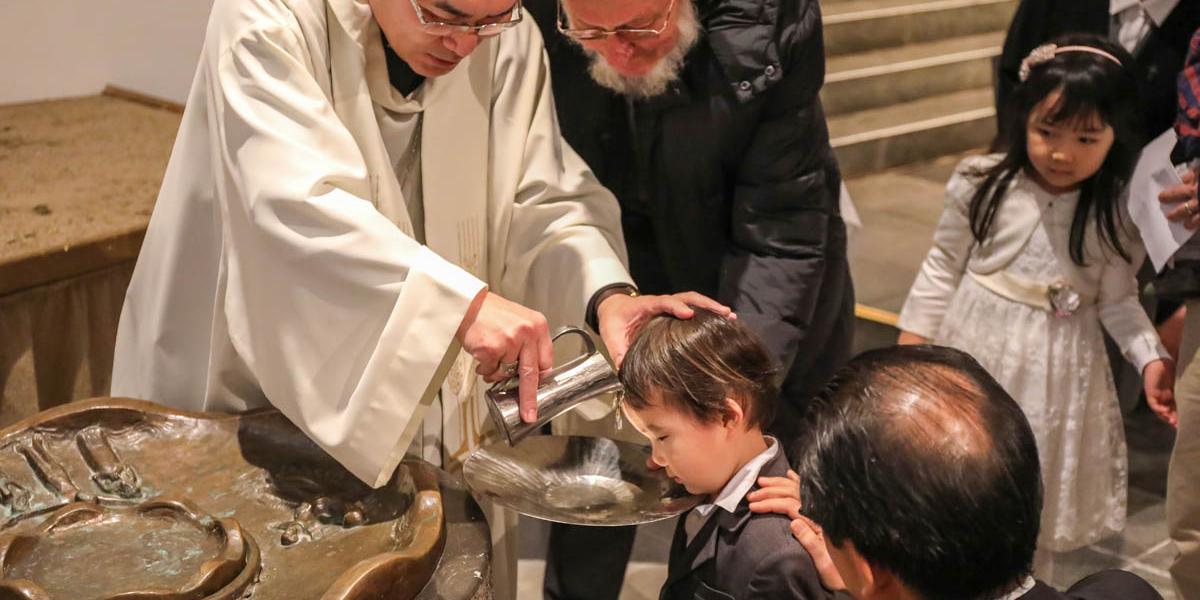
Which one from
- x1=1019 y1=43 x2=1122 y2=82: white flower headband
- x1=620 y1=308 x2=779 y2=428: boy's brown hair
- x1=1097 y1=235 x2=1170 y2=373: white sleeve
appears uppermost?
x1=1019 y1=43 x2=1122 y2=82: white flower headband

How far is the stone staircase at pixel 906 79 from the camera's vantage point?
6.14 m

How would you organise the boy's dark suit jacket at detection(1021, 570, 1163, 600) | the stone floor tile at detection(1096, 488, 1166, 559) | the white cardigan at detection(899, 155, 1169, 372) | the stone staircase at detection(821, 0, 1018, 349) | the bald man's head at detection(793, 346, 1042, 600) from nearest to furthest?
the bald man's head at detection(793, 346, 1042, 600) → the boy's dark suit jacket at detection(1021, 570, 1163, 600) → the white cardigan at detection(899, 155, 1169, 372) → the stone floor tile at detection(1096, 488, 1166, 559) → the stone staircase at detection(821, 0, 1018, 349)

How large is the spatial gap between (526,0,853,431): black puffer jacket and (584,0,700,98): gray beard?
43 mm

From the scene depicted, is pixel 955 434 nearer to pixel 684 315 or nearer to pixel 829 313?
pixel 684 315

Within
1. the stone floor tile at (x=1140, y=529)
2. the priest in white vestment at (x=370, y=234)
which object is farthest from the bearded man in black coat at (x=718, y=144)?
the stone floor tile at (x=1140, y=529)

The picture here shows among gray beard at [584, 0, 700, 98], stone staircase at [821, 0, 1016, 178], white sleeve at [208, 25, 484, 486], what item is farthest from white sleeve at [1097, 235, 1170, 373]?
stone staircase at [821, 0, 1016, 178]

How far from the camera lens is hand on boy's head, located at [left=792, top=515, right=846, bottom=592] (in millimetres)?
1950

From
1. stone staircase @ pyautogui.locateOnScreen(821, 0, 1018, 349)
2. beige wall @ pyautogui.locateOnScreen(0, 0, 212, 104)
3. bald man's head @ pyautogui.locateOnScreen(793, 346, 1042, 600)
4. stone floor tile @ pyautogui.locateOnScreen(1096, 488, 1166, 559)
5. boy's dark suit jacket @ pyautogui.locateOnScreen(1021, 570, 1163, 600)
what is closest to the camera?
bald man's head @ pyautogui.locateOnScreen(793, 346, 1042, 600)

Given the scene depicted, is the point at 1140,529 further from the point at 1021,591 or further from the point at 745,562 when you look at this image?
the point at 1021,591

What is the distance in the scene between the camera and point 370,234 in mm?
1923

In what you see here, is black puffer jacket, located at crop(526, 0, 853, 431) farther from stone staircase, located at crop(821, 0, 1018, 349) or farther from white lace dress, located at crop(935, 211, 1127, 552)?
stone staircase, located at crop(821, 0, 1018, 349)

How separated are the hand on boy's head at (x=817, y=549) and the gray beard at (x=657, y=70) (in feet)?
3.04

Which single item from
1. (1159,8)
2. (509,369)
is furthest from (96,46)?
(1159,8)

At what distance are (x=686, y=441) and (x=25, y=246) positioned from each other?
76.7 inches
